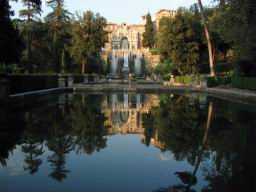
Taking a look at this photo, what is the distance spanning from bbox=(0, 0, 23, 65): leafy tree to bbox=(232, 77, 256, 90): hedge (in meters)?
16.2

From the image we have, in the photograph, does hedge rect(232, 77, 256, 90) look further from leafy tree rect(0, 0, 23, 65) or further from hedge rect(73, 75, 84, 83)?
hedge rect(73, 75, 84, 83)

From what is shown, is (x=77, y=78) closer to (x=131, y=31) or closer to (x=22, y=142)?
(x=22, y=142)

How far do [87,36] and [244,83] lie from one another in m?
26.8

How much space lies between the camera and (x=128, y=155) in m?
7.51

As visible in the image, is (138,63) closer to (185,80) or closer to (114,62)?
(114,62)

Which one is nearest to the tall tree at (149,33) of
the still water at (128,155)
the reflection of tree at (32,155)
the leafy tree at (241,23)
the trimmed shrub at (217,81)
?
the trimmed shrub at (217,81)

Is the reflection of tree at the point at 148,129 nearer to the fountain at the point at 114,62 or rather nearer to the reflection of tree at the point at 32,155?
the reflection of tree at the point at 32,155

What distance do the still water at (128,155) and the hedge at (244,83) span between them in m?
16.5

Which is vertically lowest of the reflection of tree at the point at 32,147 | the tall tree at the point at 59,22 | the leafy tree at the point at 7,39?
the reflection of tree at the point at 32,147

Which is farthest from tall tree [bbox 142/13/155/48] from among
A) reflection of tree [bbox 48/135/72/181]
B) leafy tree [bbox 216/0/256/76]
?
reflection of tree [bbox 48/135/72/181]

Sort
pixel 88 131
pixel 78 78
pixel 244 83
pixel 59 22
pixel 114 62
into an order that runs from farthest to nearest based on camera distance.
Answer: pixel 114 62
pixel 59 22
pixel 78 78
pixel 244 83
pixel 88 131

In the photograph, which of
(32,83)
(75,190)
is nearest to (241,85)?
(32,83)

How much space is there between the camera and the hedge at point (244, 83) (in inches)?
1102

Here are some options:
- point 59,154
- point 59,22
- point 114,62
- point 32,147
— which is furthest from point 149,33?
point 59,154
